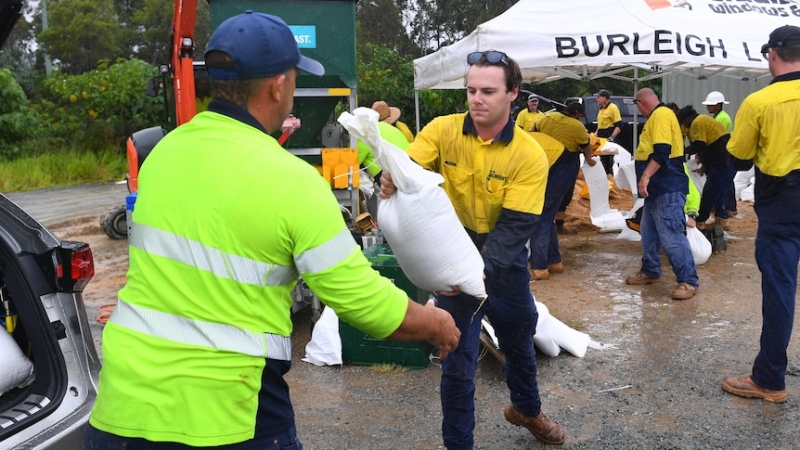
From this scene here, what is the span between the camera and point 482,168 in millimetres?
3307

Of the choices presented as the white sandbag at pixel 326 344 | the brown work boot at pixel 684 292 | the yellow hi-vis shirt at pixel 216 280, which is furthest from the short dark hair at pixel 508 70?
the brown work boot at pixel 684 292

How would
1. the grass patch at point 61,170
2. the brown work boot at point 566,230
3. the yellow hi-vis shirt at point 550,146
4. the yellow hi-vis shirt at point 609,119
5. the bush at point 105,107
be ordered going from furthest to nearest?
the bush at point 105,107, the grass patch at point 61,170, the yellow hi-vis shirt at point 609,119, the brown work boot at point 566,230, the yellow hi-vis shirt at point 550,146

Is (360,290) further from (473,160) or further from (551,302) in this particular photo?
(551,302)

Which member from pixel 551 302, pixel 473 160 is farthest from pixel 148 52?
pixel 473 160

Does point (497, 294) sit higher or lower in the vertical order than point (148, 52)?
lower

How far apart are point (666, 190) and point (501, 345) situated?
391 cm

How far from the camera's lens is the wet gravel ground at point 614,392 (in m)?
3.93

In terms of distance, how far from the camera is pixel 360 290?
181cm

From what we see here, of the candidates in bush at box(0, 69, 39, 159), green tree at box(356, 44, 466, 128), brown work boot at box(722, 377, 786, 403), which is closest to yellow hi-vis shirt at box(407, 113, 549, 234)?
brown work boot at box(722, 377, 786, 403)

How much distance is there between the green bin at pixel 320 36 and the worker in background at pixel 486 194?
9.59ft

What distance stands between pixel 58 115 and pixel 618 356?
18.7 metres

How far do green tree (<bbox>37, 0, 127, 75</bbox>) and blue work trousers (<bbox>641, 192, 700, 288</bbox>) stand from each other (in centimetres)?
3222

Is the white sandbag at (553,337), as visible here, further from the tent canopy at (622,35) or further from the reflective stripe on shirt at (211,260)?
the reflective stripe on shirt at (211,260)

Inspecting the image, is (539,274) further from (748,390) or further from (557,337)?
(748,390)
